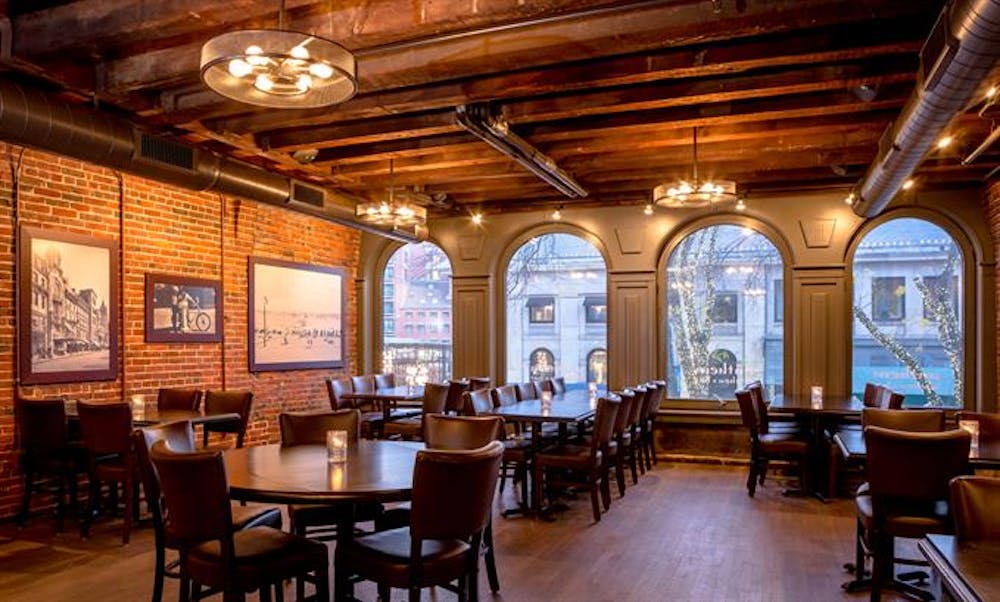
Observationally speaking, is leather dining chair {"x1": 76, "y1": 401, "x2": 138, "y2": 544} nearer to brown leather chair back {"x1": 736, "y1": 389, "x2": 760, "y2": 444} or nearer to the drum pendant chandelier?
the drum pendant chandelier

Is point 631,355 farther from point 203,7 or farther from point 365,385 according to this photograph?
point 203,7

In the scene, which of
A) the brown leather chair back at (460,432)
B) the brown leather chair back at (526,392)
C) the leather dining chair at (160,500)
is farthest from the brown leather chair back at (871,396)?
the leather dining chair at (160,500)

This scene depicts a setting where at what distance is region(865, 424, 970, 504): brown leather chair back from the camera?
11.6 feet

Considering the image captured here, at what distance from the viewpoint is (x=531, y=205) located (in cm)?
896

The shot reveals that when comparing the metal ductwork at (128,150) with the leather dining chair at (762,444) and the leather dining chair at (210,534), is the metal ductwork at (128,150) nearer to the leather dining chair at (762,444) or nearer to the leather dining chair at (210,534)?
the leather dining chair at (210,534)

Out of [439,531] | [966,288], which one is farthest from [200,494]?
[966,288]

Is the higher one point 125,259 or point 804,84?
point 804,84

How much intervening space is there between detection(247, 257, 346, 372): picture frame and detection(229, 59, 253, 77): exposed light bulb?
4.92 metres

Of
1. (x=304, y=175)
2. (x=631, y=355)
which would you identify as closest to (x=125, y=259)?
(x=304, y=175)

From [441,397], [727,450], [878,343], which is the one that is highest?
[878,343]

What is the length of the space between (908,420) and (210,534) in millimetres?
4053

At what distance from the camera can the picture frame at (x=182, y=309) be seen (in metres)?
6.64

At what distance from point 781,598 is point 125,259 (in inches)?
222

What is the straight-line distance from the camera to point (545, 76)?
4.36m
